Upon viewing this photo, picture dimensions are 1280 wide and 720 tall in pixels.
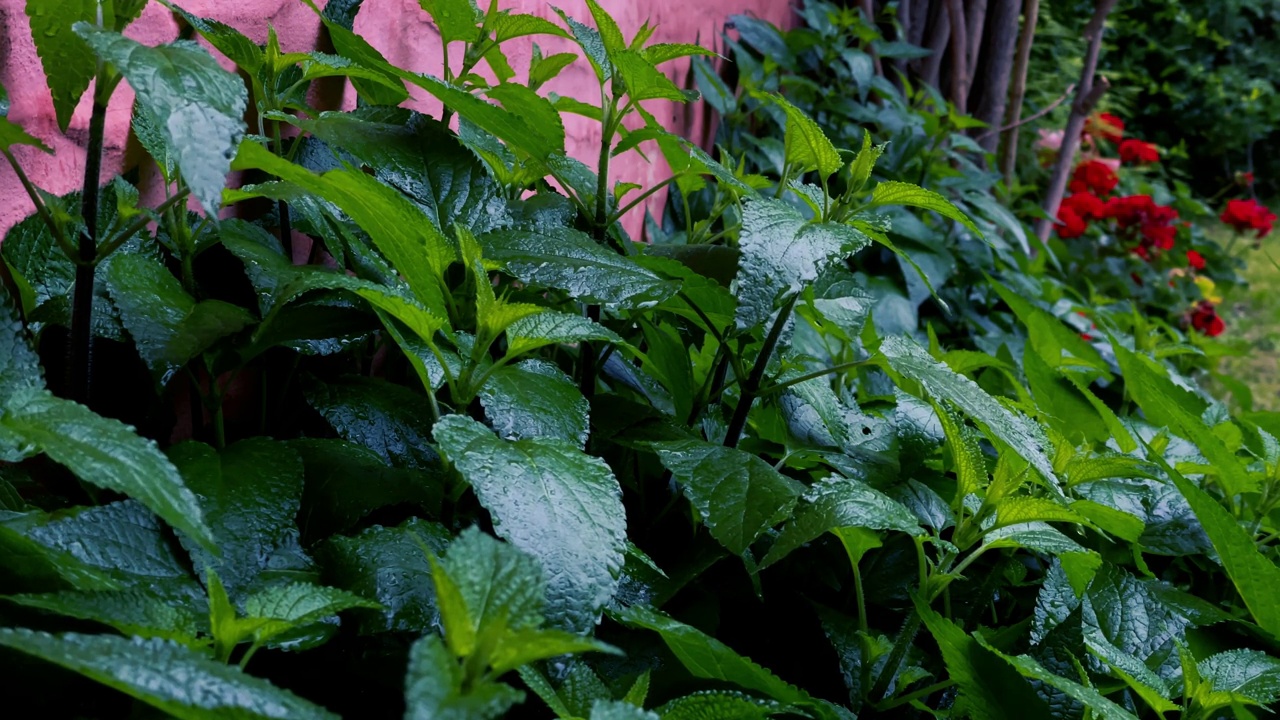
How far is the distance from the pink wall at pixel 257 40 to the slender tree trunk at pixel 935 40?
146cm

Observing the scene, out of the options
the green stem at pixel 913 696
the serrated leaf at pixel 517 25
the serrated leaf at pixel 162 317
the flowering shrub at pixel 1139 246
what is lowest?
the flowering shrub at pixel 1139 246

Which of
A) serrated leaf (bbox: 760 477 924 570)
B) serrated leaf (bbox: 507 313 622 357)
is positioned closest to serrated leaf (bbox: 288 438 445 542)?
serrated leaf (bbox: 507 313 622 357)

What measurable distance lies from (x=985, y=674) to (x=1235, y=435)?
0.66m

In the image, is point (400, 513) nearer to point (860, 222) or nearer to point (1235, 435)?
point (860, 222)

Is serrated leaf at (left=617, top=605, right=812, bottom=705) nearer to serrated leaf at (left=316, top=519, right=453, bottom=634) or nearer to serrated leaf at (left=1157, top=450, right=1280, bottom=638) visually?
serrated leaf at (left=316, top=519, right=453, bottom=634)

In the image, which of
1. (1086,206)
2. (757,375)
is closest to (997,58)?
(1086,206)

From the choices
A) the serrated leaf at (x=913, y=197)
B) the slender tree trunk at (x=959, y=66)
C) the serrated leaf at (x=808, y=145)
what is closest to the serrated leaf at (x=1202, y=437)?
the serrated leaf at (x=913, y=197)

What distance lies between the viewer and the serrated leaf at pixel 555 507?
52 centimetres

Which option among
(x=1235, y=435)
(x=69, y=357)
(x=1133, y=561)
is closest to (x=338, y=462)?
(x=69, y=357)

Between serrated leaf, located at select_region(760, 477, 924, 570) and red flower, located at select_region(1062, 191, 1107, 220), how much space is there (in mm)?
2796

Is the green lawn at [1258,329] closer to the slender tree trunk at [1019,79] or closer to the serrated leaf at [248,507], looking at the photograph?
the slender tree trunk at [1019,79]

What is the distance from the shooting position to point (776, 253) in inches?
26.7

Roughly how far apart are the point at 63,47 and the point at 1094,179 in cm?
343

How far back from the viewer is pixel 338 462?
2.37 ft
